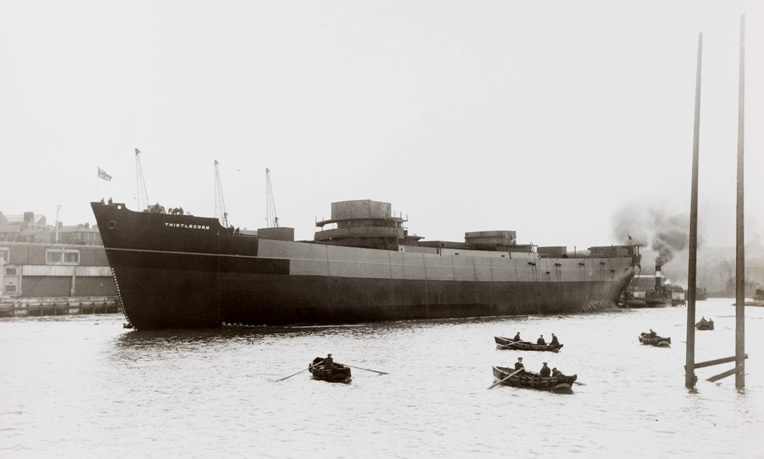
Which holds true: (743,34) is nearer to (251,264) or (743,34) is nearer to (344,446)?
(344,446)

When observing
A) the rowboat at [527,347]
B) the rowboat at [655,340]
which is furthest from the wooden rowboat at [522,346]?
the rowboat at [655,340]

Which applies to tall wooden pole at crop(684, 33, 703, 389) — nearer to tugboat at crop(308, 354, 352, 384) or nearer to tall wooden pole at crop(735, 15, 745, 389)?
tall wooden pole at crop(735, 15, 745, 389)

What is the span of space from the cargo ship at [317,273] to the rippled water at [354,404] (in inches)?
118

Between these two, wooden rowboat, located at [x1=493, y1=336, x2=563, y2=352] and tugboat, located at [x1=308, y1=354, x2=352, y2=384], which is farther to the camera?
wooden rowboat, located at [x1=493, y1=336, x2=563, y2=352]

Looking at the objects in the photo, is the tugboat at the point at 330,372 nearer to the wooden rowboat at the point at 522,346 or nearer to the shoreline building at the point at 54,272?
the wooden rowboat at the point at 522,346

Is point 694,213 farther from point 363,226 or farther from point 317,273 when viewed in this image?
point 363,226

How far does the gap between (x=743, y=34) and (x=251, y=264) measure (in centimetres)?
2543

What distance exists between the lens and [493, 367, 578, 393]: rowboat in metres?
19.2

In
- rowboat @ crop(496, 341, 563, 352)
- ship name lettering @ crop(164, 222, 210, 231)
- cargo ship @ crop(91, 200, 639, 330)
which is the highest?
ship name lettering @ crop(164, 222, 210, 231)

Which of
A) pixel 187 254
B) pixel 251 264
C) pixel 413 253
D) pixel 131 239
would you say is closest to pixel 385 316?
pixel 413 253

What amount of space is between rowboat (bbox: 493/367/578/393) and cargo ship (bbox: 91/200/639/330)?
Answer: 1859 cm

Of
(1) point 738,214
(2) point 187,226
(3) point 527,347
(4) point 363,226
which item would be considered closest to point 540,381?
(1) point 738,214

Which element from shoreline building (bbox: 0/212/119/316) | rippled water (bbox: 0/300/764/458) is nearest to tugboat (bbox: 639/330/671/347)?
rippled water (bbox: 0/300/764/458)

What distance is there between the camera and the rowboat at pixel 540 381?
63.1 ft
